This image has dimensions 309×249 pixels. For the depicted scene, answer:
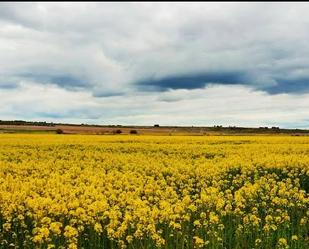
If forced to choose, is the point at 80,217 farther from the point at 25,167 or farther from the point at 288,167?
the point at 288,167

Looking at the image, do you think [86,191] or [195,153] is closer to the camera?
[86,191]

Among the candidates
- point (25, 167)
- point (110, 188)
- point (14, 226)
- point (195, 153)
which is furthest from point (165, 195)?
point (195, 153)

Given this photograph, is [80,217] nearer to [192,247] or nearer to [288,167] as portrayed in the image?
[192,247]

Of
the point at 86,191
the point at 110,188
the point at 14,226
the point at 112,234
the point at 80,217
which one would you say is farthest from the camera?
the point at 110,188

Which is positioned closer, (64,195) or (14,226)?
(14,226)

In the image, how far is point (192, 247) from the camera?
33.3ft

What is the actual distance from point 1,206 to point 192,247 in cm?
508

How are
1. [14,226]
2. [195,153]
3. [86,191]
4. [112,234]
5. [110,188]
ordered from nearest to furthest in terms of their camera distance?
[112,234] < [14,226] < [86,191] < [110,188] < [195,153]

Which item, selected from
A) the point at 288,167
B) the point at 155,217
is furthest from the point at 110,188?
the point at 288,167

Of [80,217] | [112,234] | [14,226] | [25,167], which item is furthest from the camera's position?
[25,167]

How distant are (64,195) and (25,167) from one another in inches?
314

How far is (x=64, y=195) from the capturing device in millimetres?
13195

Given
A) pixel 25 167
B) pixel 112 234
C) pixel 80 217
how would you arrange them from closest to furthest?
pixel 112 234, pixel 80 217, pixel 25 167

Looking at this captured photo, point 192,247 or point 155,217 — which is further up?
point 155,217
